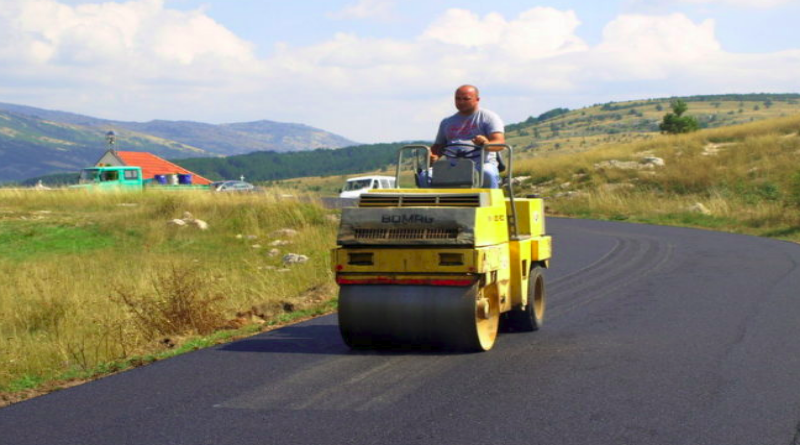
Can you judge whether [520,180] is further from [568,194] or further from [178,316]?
[178,316]

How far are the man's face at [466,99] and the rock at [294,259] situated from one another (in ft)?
31.1

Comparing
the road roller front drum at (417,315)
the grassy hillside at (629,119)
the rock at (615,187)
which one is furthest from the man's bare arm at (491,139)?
the grassy hillside at (629,119)

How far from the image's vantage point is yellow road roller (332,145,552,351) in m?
8.53

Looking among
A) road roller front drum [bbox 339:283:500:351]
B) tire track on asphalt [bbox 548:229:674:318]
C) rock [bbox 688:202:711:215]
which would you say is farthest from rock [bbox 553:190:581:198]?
road roller front drum [bbox 339:283:500:351]

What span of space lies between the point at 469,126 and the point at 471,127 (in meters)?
0.03

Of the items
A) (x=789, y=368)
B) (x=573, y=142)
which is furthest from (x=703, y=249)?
(x=573, y=142)

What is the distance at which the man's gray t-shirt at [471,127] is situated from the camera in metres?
9.98

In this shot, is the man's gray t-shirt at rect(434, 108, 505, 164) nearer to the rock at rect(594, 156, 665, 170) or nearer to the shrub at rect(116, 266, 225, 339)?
the shrub at rect(116, 266, 225, 339)

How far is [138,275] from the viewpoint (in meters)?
16.1

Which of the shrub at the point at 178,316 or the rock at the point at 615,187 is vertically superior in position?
the rock at the point at 615,187

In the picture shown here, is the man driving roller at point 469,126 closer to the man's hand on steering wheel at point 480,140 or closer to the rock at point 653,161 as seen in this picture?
the man's hand on steering wheel at point 480,140

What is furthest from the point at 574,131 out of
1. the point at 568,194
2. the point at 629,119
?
the point at 568,194

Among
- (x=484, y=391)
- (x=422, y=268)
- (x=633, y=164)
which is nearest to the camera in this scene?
(x=484, y=391)

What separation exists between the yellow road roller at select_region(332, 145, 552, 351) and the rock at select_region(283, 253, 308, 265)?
10.1 m
